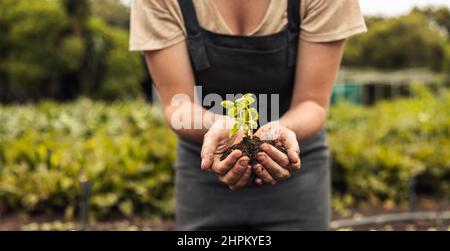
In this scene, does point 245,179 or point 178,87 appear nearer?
→ point 245,179

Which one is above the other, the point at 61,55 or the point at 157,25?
the point at 61,55

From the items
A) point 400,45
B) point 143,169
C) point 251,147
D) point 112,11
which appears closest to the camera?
point 251,147

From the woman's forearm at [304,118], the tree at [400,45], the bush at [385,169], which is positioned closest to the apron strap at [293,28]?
the woman's forearm at [304,118]

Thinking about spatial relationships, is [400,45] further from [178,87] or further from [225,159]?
[225,159]

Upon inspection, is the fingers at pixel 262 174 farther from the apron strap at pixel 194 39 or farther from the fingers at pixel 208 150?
the apron strap at pixel 194 39

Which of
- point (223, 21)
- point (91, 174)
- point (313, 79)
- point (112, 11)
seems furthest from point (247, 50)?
point (112, 11)

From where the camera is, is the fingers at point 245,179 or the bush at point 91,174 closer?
the fingers at point 245,179

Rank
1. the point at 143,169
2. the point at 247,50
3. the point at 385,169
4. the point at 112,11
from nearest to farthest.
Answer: the point at 247,50 → the point at 143,169 → the point at 385,169 → the point at 112,11
